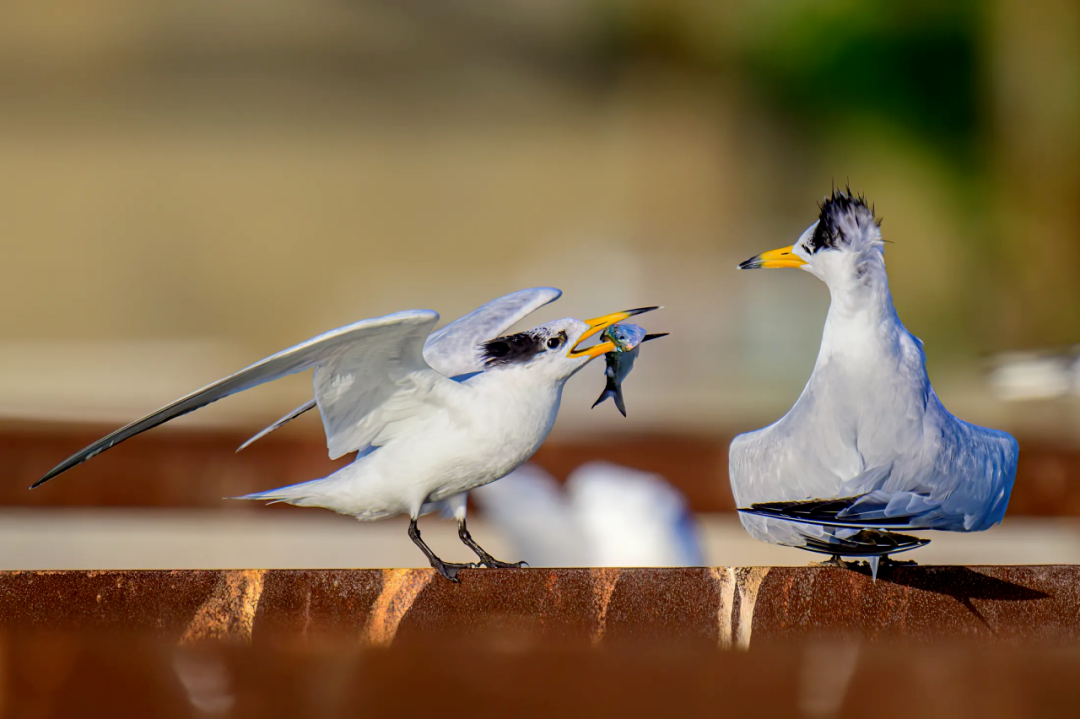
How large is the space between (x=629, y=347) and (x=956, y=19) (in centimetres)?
653

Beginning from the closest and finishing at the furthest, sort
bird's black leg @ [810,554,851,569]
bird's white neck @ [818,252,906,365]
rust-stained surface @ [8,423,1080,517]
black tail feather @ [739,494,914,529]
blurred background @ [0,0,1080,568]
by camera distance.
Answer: black tail feather @ [739,494,914,529] → bird's white neck @ [818,252,906,365] → bird's black leg @ [810,554,851,569] → rust-stained surface @ [8,423,1080,517] → blurred background @ [0,0,1080,568]

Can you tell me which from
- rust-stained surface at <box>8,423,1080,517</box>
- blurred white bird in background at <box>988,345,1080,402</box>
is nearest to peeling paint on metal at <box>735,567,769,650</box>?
rust-stained surface at <box>8,423,1080,517</box>

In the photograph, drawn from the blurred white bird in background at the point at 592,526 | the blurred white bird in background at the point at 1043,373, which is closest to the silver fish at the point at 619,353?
the blurred white bird in background at the point at 592,526

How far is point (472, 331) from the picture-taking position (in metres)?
1.50

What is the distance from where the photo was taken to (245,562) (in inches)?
121

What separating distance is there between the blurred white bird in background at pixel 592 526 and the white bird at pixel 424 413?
0.62 m

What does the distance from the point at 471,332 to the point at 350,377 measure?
273mm

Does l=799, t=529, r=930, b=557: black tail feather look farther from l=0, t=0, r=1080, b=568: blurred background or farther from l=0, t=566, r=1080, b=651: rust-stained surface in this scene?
l=0, t=0, r=1080, b=568: blurred background

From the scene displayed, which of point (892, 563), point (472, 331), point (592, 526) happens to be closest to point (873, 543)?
point (892, 563)

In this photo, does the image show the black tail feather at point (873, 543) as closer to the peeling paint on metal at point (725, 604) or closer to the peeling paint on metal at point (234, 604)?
the peeling paint on metal at point (725, 604)

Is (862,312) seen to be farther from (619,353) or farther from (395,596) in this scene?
(395,596)

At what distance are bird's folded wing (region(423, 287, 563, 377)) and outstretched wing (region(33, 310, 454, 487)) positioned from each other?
0.16 meters

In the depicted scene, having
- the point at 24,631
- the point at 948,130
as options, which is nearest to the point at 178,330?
the point at 948,130

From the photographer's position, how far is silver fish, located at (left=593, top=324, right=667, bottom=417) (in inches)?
49.5
